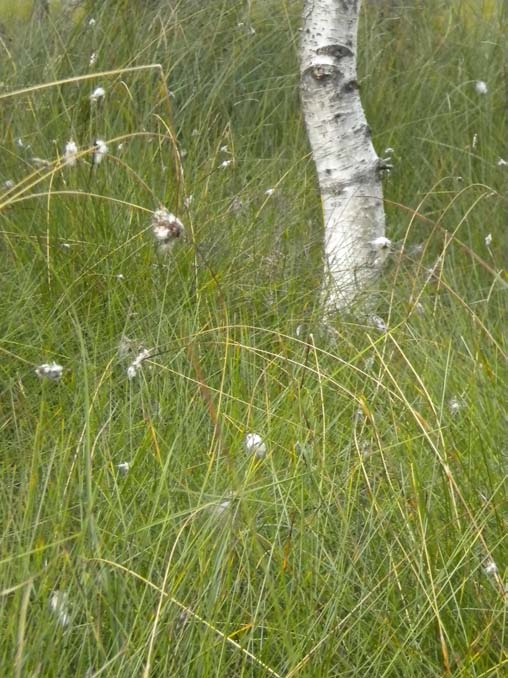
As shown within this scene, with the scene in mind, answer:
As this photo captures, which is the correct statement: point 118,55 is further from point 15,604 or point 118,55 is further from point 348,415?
point 15,604

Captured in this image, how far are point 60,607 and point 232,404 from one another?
32.8 inches

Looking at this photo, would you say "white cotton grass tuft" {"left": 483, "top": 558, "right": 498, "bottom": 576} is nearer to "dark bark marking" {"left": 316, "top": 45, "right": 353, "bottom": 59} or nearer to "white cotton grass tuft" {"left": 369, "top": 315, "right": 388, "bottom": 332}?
"white cotton grass tuft" {"left": 369, "top": 315, "right": 388, "bottom": 332}

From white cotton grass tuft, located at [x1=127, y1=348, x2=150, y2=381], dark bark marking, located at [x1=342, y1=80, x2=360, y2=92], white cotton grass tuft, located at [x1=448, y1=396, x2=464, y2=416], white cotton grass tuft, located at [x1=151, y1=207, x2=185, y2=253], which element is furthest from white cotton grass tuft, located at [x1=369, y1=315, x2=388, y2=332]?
dark bark marking, located at [x1=342, y1=80, x2=360, y2=92]

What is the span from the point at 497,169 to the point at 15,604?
351cm

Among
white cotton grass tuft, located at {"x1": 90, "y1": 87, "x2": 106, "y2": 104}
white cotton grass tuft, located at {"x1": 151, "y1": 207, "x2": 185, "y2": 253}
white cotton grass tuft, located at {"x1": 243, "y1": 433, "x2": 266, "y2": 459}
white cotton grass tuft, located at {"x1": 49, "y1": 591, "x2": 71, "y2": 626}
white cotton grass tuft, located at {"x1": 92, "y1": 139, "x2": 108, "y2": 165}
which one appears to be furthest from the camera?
white cotton grass tuft, located at {"x1": 90, "y1": 87, "x2": 106, "y2": 104}

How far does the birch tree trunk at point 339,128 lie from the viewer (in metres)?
3.73

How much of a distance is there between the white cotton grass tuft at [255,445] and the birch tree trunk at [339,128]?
5.48 feet

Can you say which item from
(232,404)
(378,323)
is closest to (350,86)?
(378,323)

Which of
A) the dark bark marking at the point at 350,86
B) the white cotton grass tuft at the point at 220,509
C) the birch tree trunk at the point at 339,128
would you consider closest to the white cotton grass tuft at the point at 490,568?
the white cotton grass tuft at the point at 220,509

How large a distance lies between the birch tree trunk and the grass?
0.48 feet

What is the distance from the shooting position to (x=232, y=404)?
2.38m

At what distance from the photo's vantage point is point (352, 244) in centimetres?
365

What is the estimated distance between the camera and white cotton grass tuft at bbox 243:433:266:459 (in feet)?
6.79

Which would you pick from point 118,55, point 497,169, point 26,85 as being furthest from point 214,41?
point 497,169
